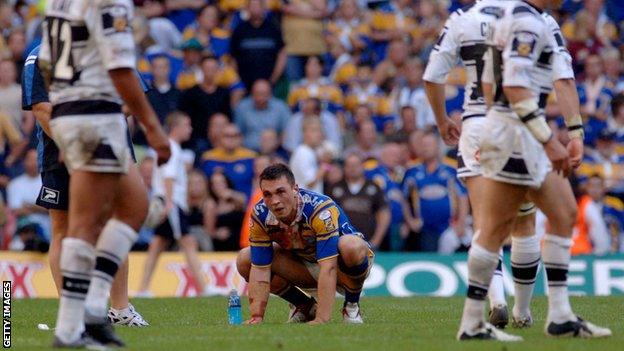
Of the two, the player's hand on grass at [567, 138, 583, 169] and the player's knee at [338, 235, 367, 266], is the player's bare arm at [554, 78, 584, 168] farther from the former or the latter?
the player's knee at [338, 235, 367, 266]

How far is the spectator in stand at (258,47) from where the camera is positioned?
22.2 m

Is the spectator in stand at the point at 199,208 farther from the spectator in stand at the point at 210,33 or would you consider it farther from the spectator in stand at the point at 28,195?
the spectator in stand at the point at 210,33

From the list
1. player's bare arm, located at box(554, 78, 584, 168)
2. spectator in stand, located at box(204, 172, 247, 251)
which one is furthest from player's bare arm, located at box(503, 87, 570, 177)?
spectator in stand, located at box(204, 172, 247, 251)

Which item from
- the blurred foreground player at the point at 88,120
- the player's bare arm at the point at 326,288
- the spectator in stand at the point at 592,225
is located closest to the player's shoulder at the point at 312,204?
the player's bare arm at the point at 326,288

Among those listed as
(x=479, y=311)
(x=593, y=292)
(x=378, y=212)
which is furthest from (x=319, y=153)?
(x=479, y=311)

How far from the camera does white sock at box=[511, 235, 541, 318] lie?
10.3 meters

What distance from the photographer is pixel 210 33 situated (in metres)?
23.0

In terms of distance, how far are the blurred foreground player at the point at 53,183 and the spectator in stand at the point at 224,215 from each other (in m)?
8.80

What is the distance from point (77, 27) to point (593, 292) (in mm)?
11796

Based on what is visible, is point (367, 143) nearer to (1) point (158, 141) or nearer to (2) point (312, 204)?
(2) point (312, 204)

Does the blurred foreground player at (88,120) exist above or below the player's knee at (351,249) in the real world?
above

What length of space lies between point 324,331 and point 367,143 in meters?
11.3

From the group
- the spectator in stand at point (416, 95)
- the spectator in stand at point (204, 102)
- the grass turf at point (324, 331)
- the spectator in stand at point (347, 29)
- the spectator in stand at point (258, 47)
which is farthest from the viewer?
the spectator in stand at point (347, 29)

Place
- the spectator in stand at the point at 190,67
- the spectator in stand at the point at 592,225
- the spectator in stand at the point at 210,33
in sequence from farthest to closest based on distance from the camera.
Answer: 1. the spectator in stand at the point at 210,33
2. the spectator in stand at the point at 190,67
3. the spectator in stand at the point at 592,225
